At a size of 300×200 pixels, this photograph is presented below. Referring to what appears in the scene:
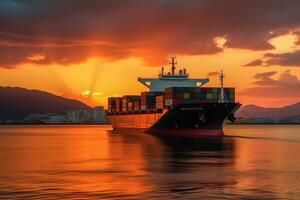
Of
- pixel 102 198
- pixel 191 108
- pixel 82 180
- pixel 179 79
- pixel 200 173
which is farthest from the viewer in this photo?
pixel 179 79

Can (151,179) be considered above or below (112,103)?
below

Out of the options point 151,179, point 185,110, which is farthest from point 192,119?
point 151,179

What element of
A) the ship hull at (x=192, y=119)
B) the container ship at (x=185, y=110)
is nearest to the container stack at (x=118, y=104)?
the container ship at (x=185, y=110)

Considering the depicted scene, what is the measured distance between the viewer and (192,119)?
331 feet

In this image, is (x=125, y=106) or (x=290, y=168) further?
(x=125, y=106)

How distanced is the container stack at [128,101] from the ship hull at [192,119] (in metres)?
11.7

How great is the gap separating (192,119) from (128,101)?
3270 centimetres

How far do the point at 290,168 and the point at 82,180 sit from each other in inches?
663

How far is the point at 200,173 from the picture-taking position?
37.7m

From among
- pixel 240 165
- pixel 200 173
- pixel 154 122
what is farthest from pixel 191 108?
pixel 200 173

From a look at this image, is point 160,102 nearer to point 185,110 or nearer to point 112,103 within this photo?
point 185,110

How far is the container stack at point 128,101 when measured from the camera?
12810 cm

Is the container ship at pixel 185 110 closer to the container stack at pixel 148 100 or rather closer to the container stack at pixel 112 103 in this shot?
the container stack at pixel 148 100

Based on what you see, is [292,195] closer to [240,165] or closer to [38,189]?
Result: [38,189]
